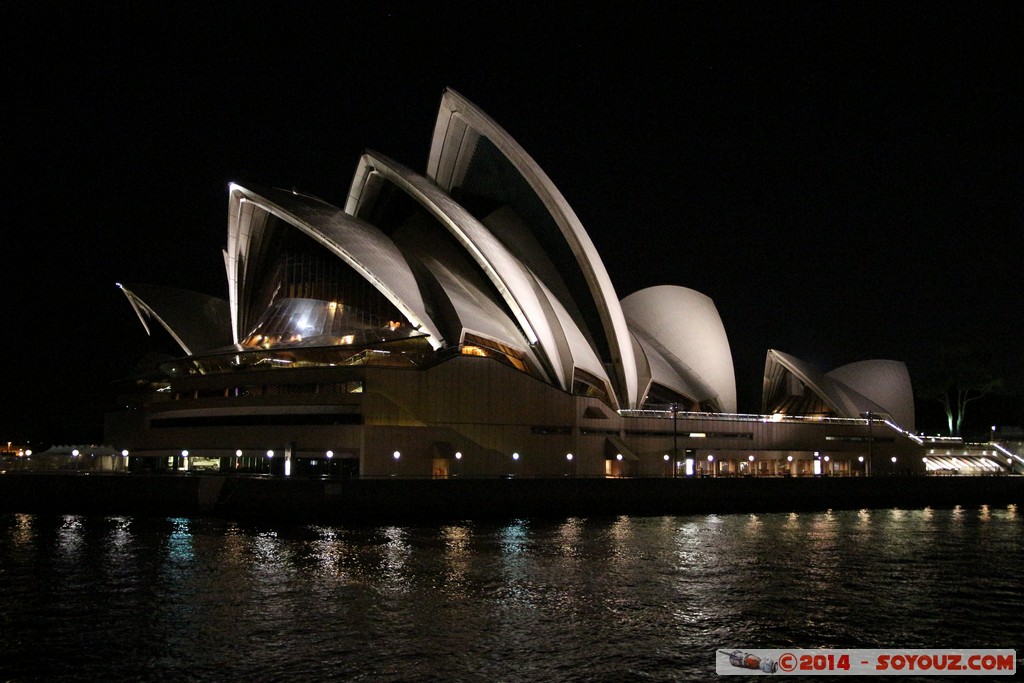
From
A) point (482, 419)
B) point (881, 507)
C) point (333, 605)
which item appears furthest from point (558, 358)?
point (333, 605)

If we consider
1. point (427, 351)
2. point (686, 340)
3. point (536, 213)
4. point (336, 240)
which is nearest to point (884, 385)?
point (686, 340)

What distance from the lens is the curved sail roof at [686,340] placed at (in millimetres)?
51125

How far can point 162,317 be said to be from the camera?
43906 millimetres

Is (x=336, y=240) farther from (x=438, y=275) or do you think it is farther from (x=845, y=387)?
(x=845, y=387)

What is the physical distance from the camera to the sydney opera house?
3675cm

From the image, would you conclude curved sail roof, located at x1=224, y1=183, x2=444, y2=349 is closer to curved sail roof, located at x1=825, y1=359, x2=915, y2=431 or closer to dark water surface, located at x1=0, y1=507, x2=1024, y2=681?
dark water surface, located at x1=0, y1=507, x2=1024, y2=681

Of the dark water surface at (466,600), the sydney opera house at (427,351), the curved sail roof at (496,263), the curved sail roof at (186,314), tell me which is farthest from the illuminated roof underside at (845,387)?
the curved sail roof at (186,314)

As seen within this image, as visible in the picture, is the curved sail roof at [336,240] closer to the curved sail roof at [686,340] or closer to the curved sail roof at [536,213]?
the curved sail roof at [536,213]

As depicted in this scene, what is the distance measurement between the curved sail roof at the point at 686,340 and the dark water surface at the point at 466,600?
23.4 meters

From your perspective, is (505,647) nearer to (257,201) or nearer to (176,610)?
(176,610)

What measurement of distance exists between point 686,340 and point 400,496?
82.2ft

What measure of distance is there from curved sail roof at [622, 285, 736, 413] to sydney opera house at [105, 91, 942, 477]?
4.45 ft

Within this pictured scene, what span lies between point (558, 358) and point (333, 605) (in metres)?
25.4

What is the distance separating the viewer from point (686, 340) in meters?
51.6
